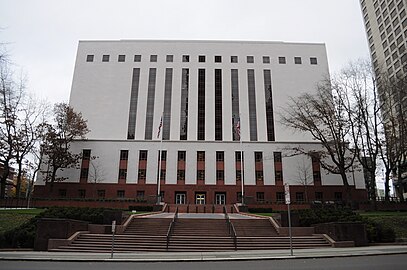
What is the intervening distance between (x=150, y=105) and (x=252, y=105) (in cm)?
1928

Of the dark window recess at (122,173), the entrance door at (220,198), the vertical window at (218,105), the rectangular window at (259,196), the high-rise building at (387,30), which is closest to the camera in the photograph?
the rectangular window at (259,196)

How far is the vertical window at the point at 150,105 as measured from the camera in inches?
2255

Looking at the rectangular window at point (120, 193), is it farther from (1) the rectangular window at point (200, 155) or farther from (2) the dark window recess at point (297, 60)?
(2) the dark window recess at point (297, 60)

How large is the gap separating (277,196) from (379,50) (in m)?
63.4

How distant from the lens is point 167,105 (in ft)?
194

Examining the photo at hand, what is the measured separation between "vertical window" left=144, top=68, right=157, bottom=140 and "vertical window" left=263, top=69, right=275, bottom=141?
70.8ft

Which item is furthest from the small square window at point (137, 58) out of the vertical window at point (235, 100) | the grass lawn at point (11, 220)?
the grass lawn at point (11, 220)

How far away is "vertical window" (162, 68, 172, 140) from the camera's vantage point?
188 feet

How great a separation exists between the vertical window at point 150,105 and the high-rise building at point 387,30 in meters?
51.6

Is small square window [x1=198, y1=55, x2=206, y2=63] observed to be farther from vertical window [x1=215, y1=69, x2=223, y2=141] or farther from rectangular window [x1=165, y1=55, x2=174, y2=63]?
rectangular window [x1=165, y1=55, x2=174, y2=63]

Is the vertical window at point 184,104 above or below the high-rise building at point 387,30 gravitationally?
below

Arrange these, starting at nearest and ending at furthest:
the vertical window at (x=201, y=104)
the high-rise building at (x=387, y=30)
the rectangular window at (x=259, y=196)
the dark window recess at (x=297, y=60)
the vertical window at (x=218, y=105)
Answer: the rectangular window at (x=259, y=196), the vertical window at (x=201, y=104), the vertical window at (x=218, y=105), the dark window recess at (x=297, y=60), the high-rise building at (x=387, y=30)

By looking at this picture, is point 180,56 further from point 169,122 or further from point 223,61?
point 169,122

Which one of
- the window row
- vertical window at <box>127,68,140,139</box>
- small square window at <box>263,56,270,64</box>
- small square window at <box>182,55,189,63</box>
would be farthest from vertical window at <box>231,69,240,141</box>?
vertical window at <box>127,68,140,139</box>
